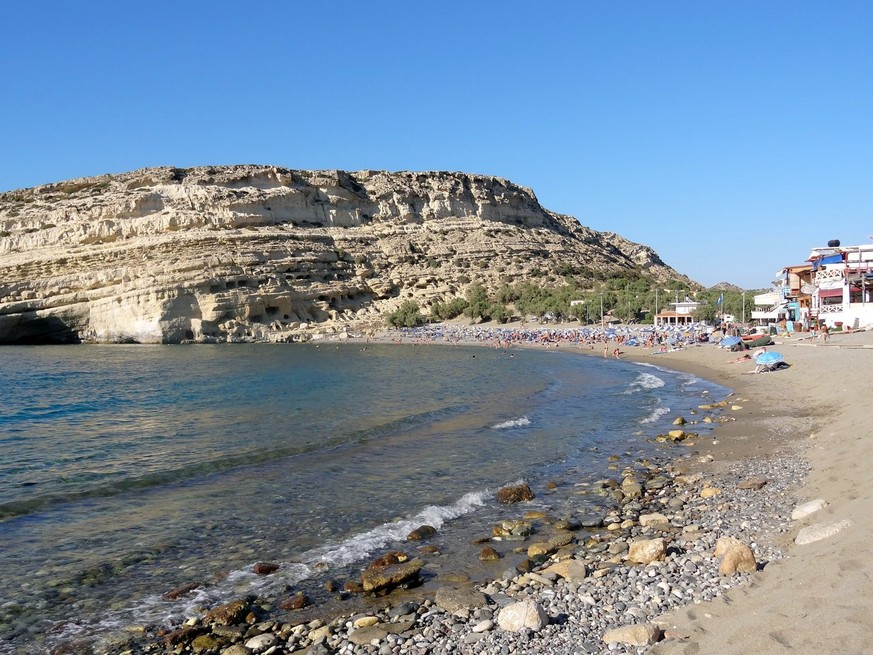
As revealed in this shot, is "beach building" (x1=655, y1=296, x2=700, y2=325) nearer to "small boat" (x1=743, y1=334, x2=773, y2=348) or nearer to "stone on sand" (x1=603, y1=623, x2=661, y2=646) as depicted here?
"small boat" (x1=743, y1=334, x2=773, y2=348)

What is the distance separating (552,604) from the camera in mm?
6129

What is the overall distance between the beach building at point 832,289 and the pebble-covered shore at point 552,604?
4140cm

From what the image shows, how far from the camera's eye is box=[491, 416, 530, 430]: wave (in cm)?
1796

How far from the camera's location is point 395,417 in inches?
801

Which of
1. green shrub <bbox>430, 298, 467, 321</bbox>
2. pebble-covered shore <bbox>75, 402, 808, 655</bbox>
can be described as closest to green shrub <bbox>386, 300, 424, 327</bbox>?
green shrub <bbox>430, 298, 467, 321</bbox>

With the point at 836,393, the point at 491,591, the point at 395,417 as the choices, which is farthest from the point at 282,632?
the point at 836,393

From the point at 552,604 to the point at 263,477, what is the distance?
8.29 metres

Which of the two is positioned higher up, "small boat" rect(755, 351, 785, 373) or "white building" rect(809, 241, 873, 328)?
"white building" rect(809, 241, 873, 328)

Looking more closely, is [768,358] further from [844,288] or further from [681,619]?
[681,619]

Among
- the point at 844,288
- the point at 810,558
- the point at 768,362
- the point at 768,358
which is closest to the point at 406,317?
the point at 844,288

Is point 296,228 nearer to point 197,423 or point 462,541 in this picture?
point 197,423

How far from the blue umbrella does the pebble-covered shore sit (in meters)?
20.8

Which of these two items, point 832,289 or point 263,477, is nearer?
point 263,477

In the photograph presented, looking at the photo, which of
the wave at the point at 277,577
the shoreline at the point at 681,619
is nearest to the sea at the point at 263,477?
the wave at the point at 277,577
